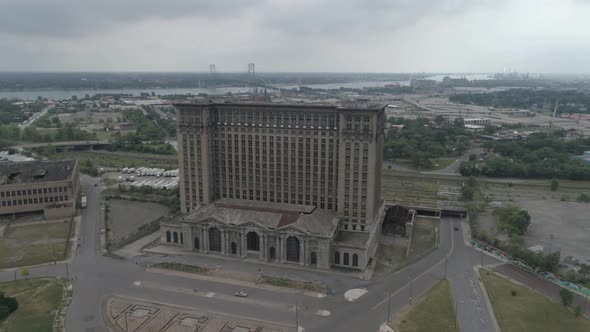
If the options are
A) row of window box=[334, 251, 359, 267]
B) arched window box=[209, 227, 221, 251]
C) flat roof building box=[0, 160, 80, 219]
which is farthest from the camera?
flat roof building box=[0, 160, 80, 219]

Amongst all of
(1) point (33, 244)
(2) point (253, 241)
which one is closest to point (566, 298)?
(2) point (253, 241)

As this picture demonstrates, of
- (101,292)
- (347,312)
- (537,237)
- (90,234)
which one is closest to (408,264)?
(347,312)

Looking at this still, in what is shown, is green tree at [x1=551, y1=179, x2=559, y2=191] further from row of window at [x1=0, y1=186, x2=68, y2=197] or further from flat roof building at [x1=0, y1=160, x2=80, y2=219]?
row of window at [x1=0, y1=186, x2=68, y2=197]

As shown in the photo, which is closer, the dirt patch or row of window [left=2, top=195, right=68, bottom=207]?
the dirt patch

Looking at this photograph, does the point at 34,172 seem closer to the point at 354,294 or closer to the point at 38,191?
the point at 38,191

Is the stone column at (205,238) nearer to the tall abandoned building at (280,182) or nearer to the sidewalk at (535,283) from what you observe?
the tall abandoned building at (280,182)

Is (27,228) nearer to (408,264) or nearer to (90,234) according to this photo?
(90,234)

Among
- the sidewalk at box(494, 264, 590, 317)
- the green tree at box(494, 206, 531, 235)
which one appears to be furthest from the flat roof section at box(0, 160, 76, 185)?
the green tree at box(494, 206, 531, 235)

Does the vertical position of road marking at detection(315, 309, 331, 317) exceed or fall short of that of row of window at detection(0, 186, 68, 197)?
it falls short
